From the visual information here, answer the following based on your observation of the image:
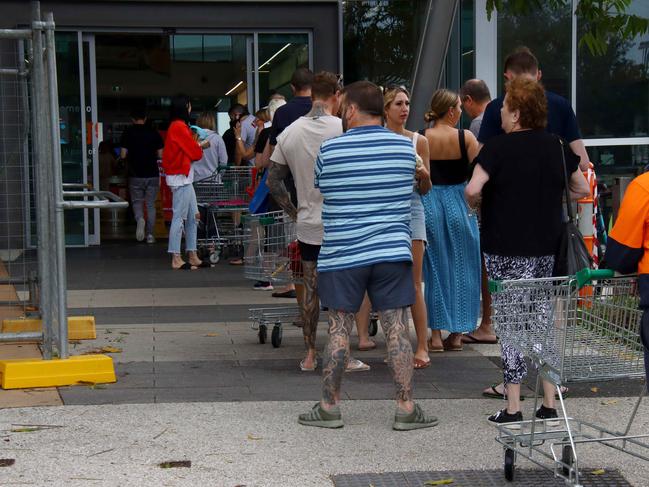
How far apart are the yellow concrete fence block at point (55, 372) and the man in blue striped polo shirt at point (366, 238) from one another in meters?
1.71

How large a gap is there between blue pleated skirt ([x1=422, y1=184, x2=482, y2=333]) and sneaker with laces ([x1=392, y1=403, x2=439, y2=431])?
2.12 metres

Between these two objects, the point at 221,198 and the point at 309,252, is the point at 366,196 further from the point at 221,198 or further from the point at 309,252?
the point at 221,198

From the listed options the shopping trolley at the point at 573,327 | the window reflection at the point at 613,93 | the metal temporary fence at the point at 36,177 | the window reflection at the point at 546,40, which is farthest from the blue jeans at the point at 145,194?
the shopping trolley at the point at 573,327

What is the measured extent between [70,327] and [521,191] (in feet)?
14.0

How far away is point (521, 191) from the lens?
5.90 m

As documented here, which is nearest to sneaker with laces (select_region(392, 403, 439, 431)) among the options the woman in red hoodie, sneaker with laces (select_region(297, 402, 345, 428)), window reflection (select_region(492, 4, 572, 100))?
sneaker with laces (select_region(297, 402, 345, 428))

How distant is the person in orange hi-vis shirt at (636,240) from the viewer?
4.34 m

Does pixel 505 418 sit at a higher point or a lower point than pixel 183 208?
lower

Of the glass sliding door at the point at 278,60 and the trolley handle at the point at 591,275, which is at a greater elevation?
the glass sliding door at the point at 278,60


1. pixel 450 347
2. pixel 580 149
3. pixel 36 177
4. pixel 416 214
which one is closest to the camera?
pixel 580 149

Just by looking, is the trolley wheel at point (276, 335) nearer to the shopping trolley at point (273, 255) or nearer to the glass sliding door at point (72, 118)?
the shopping trolley at point (273, 255)

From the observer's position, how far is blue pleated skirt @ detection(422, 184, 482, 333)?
8242mm

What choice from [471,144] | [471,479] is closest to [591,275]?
[471,479]

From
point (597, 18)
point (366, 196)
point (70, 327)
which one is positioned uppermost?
point (597, 18)
